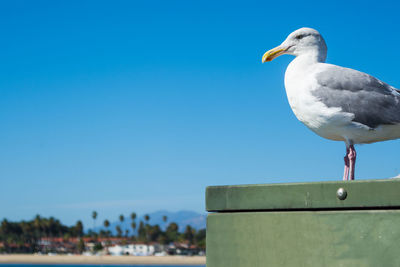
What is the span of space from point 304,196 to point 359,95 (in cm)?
264

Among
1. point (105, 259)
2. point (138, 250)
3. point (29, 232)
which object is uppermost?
point (29, 232)

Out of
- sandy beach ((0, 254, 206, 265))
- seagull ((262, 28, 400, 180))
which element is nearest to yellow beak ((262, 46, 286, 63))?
seagull ((262, 28, 400, 180))

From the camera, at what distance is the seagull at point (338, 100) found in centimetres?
447

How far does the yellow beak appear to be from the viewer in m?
5.26

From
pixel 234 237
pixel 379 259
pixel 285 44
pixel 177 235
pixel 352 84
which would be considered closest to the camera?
pixel 379 259

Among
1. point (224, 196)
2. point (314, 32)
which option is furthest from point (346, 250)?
point (314, 32)

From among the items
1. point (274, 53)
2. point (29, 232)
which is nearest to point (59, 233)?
point (29, 232)

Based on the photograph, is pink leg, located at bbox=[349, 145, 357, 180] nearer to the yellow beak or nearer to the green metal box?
the yellow beak

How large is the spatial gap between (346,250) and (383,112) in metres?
2.68

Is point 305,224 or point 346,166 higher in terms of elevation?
point 346,166

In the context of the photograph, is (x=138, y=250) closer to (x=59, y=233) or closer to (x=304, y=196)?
(x=59, y=233)

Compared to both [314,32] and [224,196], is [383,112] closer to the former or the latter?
[314,32]

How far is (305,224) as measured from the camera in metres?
2.40

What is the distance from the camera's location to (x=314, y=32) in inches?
201
